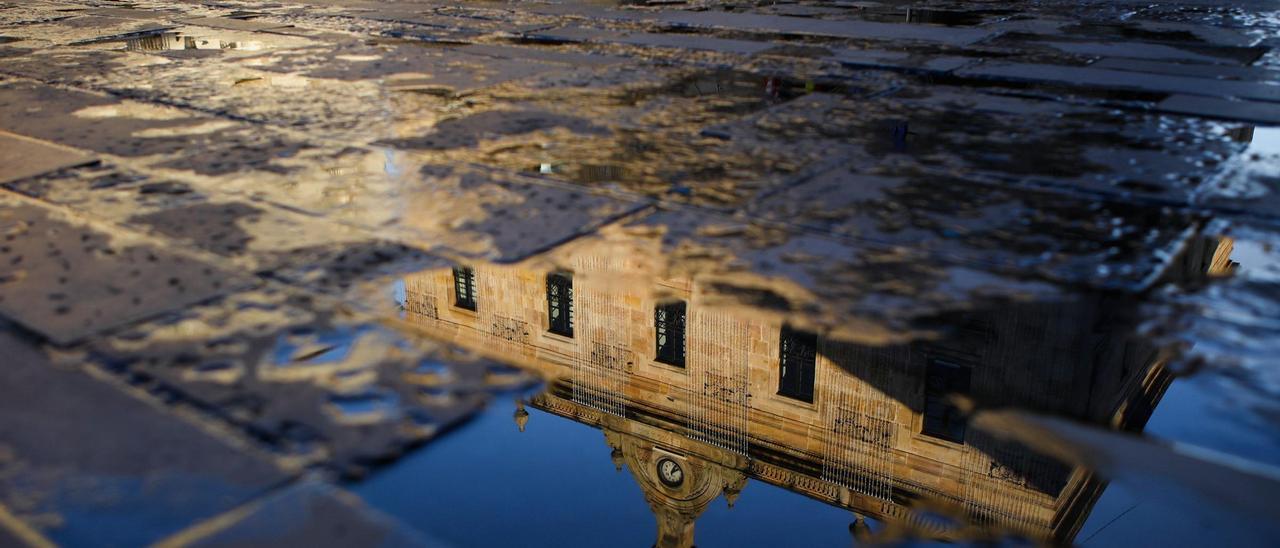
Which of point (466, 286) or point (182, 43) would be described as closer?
point (466, 286)

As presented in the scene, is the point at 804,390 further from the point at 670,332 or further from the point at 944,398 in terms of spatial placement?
the point at 670,332

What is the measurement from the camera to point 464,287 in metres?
3.12

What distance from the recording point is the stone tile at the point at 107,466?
200 centimetres

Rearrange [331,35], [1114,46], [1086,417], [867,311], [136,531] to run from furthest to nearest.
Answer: [331,35] < [1114,46] < [867,311] < [1086,417] < [136,531]

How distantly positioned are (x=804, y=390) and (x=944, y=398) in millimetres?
363

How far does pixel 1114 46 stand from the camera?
7859mm

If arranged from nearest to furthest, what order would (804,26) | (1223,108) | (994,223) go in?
1. (994,223)
2. (1223,108)
3. (804,26)

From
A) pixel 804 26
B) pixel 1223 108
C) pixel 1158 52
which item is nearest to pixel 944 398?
pixel 1223 108

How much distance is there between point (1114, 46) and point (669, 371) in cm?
648

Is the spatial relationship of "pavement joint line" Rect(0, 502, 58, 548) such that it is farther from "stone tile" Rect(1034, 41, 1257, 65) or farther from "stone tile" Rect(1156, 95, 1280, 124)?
"stone tile" Rect(1034, 41, 1257, 65)

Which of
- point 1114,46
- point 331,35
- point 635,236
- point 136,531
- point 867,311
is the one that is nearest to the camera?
point 136,531

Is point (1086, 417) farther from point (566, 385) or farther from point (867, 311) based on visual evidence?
point (566, 385)

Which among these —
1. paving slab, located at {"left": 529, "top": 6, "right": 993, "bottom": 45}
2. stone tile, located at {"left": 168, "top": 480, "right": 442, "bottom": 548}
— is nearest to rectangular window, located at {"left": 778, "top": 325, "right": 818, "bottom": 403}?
stone tile, located at {"left": 168, "top": 480, "right": 442, "bottom": 548}

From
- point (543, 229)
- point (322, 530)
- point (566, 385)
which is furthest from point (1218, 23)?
point (322, 530)
